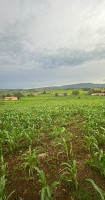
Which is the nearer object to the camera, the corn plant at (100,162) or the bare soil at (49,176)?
the bare soil at (49,176)

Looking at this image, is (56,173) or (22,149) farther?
(22,149)

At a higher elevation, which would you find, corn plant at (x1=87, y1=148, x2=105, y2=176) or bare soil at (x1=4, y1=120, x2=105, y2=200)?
corn plant at (x1=87, y1=148, x2=105, y2=176)

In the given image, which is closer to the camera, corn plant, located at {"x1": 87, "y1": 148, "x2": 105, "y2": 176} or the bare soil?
the bare soil

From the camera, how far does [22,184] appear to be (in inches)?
93.5

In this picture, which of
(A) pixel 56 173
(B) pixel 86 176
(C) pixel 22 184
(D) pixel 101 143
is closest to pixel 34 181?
(C) pixel 22 184

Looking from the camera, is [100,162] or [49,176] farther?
[49,176]

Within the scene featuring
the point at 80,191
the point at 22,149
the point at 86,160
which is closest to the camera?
the point at 80,191

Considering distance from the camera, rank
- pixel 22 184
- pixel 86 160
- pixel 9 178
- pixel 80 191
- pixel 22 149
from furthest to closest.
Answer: pixel 22 149, pixel 86 160, pixel 9 178, pixel 22 184, pixel 80 191

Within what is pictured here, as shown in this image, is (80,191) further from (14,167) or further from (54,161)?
(14,167)

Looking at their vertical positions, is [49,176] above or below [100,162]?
below

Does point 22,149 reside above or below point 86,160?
below

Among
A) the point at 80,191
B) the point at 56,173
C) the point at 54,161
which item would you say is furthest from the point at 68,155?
the point at 80,191

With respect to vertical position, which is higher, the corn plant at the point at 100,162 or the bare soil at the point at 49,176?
the corn plant at the point at 100,162

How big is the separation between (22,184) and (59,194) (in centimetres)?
102
